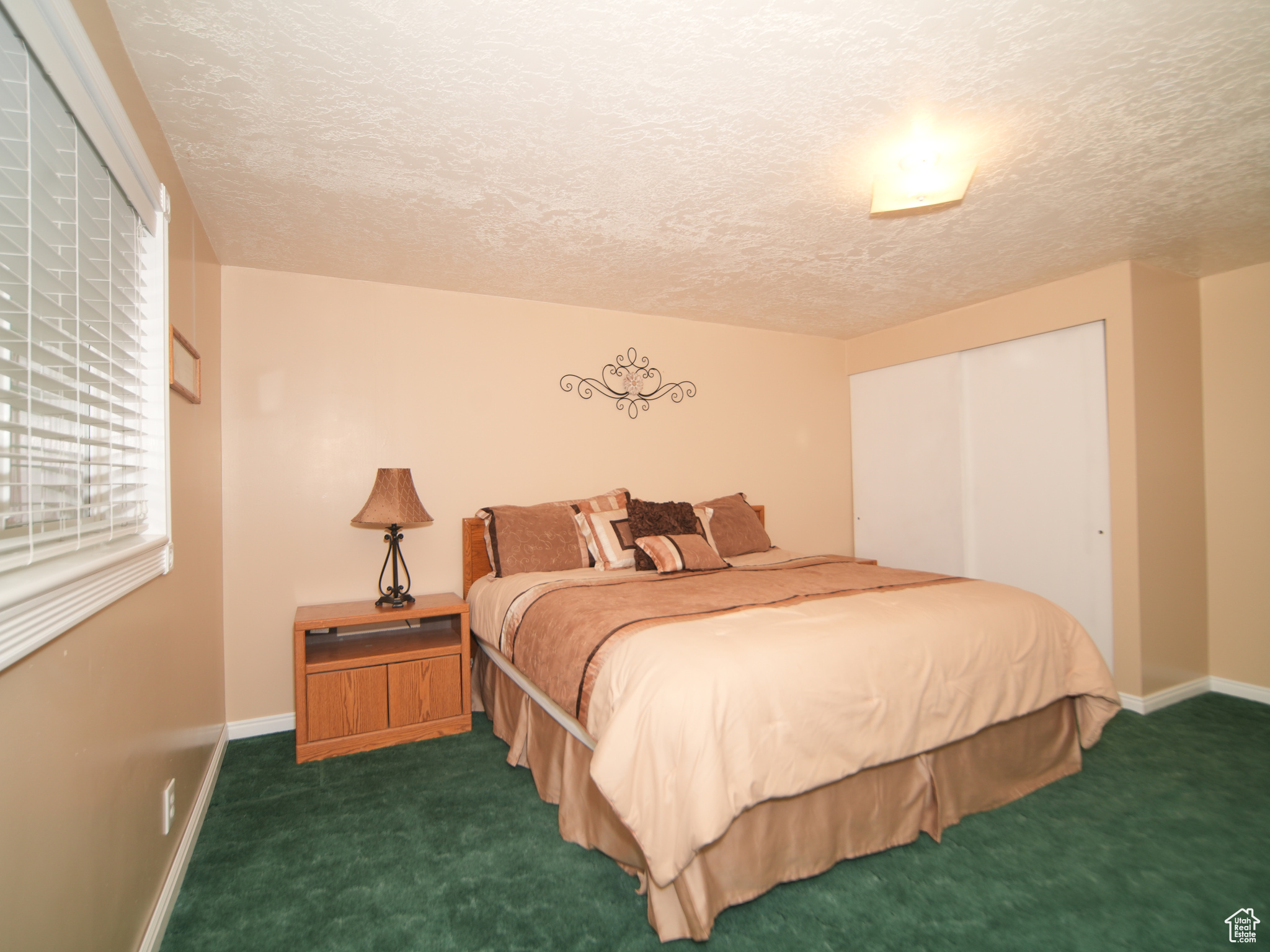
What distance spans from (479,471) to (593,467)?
697mm

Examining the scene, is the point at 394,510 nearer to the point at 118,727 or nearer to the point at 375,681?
the point at 375,681

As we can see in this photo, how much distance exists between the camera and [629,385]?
3.90 meters

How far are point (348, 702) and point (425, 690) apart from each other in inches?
12.4

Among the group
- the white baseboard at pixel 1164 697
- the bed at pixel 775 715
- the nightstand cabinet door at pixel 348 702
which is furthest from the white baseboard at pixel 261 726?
the white baseboard at pixel 1164 697

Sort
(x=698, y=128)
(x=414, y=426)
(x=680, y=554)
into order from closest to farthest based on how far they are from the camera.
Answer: (x=698, y=128) < (x=680, y=554) < (x=414, y=426)

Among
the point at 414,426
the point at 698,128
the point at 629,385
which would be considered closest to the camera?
the point at 698,128

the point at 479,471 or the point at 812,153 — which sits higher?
the point at 812,153

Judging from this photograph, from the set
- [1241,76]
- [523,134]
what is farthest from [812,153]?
[1241,76]

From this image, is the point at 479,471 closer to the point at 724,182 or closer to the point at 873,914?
the point at 724,182

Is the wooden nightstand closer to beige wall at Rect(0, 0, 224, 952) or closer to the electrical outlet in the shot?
beige wall at Rect(0, 0, 224, 952)

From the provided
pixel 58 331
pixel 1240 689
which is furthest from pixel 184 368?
pixel 1240 689

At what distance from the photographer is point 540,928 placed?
1.60 m

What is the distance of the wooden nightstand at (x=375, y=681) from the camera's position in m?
2.60

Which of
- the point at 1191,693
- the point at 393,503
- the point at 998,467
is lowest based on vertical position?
the point at 1191,693
